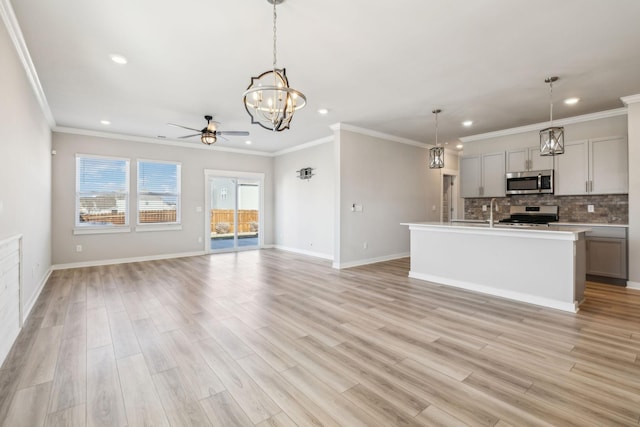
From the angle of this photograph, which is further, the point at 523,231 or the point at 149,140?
the point at 149,140

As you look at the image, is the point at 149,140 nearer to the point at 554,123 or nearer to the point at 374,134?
the point at 374,134

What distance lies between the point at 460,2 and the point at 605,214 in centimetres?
517

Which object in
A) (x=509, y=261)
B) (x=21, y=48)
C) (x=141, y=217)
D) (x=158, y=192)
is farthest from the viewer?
(x=158, y=192)

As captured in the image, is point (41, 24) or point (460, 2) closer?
point (460, 2)

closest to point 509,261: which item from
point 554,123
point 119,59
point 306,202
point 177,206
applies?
point 554,123

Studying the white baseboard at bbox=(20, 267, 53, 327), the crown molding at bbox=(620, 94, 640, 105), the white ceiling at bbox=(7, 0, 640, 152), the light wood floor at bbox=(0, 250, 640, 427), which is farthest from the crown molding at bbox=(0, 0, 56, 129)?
the crown molding at bbox=(620, 94, 640, 105)

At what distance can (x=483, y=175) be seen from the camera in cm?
654

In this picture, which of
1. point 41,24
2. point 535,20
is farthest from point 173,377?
point 535,20

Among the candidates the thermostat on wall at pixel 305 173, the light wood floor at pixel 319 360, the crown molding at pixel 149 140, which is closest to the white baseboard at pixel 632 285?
the light wood floor at pixel 319 360

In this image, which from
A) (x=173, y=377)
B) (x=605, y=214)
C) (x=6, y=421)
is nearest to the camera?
(x=6, y=421)

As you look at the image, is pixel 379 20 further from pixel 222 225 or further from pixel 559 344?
pixel 222 225

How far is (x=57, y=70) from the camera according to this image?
354 centimetres

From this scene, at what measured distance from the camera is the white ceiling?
2.47 m

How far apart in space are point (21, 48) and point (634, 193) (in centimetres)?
794
